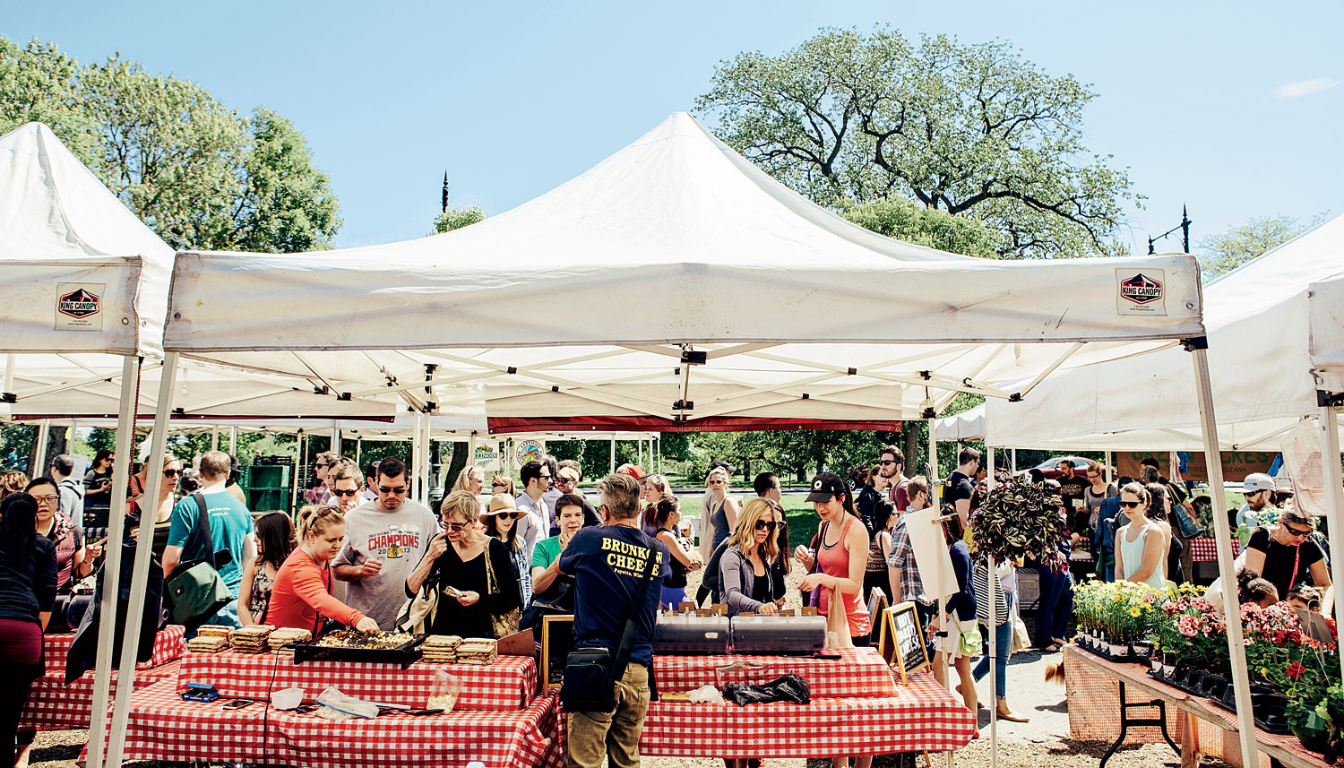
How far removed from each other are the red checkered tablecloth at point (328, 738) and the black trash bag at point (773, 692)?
86 centimetres

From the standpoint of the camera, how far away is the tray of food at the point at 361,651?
3.71 m

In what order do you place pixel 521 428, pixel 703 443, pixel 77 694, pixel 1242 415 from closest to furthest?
pixel 1242 415
pixel 77 694
pixel 521 428
pixel 703 443

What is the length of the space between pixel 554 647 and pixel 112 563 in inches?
70.5

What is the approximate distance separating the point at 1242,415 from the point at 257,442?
4542cm

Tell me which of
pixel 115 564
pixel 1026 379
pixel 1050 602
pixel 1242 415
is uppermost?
pixel 1026 379

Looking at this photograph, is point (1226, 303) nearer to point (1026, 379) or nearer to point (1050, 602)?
point (1026, 379)

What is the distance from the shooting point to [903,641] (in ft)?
14.6

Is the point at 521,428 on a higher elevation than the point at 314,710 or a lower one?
higher

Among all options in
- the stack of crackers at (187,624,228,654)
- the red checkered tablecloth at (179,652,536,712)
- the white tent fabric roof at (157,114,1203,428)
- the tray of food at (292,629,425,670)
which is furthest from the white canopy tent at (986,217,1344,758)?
the stack of crackers at (187,624,228,654)

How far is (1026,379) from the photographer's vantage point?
17.0 feet

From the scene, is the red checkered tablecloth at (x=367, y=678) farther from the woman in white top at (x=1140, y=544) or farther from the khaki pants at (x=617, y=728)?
the woman in white top at (x=1140, y=544)

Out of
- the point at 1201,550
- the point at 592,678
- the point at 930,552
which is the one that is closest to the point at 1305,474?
the point at 930,552

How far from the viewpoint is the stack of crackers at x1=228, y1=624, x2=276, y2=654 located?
12.7ft

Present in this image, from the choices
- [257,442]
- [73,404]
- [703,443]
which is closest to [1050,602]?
[73,404]
